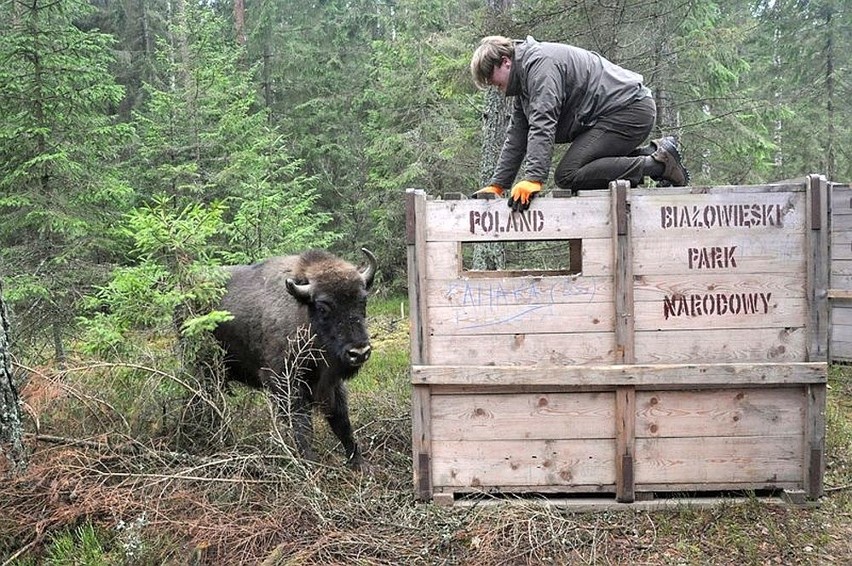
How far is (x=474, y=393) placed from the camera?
185 inches

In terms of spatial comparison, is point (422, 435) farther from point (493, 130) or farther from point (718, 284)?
point (493, 130)

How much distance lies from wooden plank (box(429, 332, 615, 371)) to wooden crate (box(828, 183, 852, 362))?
5.80 metres

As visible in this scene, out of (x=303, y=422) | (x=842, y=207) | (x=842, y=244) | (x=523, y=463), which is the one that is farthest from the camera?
(x=842, y=244)

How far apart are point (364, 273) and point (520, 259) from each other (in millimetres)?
4837

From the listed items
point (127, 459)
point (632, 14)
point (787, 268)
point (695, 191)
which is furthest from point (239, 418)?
point (632, 14)

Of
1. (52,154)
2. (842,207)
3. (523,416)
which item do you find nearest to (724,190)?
(523,416)

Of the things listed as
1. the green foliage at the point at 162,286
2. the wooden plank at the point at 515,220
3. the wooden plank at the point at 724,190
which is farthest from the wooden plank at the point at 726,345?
the green foliage at the point at 162,286

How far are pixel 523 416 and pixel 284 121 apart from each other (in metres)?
18.7

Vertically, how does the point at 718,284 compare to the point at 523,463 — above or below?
above

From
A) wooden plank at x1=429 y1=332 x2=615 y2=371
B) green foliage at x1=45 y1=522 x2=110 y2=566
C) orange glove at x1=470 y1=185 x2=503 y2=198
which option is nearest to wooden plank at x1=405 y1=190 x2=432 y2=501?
wooden plank at x1=429 y1=332 x2=615 y2=371

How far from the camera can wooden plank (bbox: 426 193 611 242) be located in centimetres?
455

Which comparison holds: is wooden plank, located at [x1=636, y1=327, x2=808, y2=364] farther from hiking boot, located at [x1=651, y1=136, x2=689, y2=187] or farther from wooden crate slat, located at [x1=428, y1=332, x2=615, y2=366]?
hiking boot, located at [x1=651, y1=136, x2=689, y2=187]

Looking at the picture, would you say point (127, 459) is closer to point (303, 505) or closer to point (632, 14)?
point (303, 505)

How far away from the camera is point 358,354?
546 centimetres
